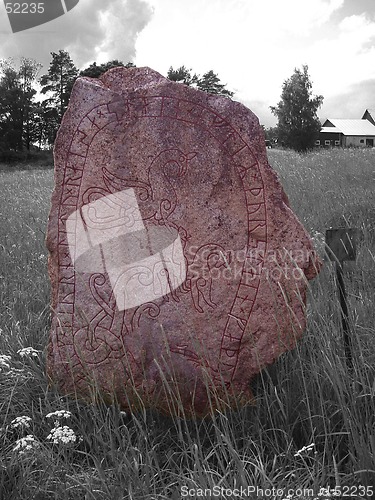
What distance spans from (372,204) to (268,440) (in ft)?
13.0

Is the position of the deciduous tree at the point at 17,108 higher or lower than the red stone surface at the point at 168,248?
higher

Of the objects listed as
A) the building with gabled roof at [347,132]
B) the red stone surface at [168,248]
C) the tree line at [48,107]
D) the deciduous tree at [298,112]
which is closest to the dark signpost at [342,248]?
the red stone surface at [168,248]

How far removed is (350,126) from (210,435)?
69109mm

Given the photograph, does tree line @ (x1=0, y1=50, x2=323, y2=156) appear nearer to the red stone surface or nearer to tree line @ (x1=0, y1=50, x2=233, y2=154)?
tree line @ (x1=0, y1=50, x2=233, y2=154)

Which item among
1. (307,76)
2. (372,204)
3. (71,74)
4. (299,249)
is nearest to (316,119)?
(307,76)

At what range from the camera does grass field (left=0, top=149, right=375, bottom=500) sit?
6.58ft

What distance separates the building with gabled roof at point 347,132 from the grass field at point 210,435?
62171mm

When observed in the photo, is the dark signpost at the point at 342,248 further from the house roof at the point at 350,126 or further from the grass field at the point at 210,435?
the house roof at the point at 350,126

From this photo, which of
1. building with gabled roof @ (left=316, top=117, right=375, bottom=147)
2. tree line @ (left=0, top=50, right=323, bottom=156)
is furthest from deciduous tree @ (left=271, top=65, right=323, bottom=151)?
building with gabled roof @ (left=316, top=117, right=375, bottom=147)

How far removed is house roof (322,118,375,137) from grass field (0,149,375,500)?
64.4m

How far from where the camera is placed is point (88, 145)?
9.30 ft

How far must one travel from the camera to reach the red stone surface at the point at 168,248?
2703 mm

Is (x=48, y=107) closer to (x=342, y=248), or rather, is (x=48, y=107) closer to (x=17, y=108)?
(x=17, y=108)

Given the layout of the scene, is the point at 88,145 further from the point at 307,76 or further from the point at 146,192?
the point at 307,76
